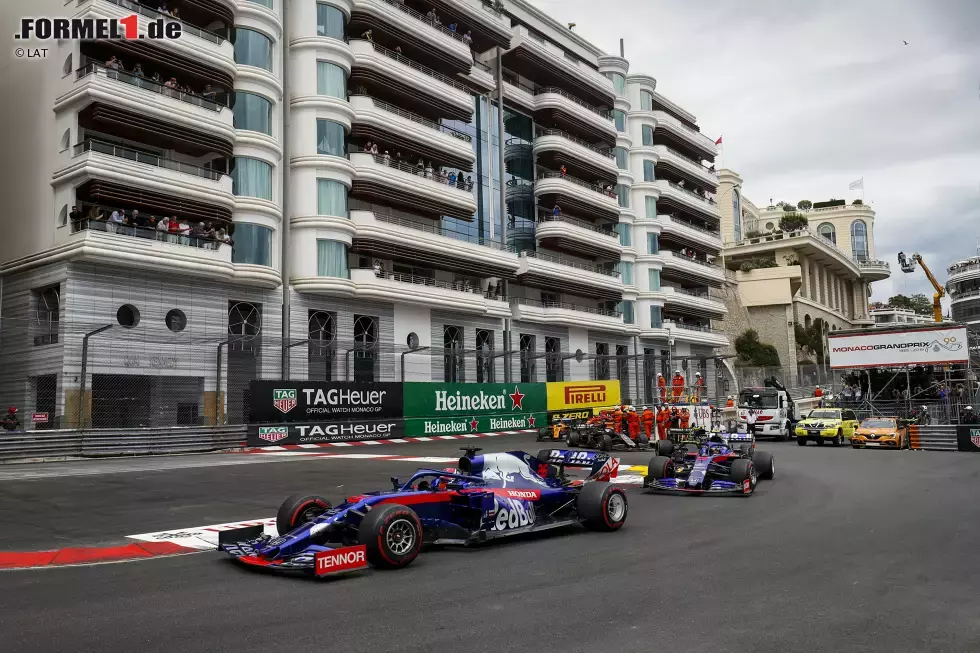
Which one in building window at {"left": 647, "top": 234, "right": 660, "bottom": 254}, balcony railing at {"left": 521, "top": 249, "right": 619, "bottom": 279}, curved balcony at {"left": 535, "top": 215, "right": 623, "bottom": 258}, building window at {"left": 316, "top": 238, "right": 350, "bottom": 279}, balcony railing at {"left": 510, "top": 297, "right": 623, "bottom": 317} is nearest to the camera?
building window at {"left": 316, "top": 238, "right": 350, "bottom": 279}

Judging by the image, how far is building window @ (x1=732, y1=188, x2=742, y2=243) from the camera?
324 ft

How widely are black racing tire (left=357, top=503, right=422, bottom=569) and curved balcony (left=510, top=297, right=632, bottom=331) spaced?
132ft

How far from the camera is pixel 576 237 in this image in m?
53.9

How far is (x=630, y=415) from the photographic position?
28734mm

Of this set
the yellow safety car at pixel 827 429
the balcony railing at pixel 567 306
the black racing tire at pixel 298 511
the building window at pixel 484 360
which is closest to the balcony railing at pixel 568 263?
the balcony railing at pixel 567 306

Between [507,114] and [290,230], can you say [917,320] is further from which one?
[290,230]

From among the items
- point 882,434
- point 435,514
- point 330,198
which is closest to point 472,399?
point 330,198

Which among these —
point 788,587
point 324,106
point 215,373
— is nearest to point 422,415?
point 215,373

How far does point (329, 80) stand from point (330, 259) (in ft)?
28.9

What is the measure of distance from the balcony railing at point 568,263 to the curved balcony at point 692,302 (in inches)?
244

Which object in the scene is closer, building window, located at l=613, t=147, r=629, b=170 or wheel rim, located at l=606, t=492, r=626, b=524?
wheel rim, located at l=606, t=492, r=626, b=524

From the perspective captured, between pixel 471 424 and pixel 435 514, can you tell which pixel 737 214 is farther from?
pixel 435 514

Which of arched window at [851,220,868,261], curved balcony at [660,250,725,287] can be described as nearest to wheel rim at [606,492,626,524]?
curved balcony at [660,250,725,287]

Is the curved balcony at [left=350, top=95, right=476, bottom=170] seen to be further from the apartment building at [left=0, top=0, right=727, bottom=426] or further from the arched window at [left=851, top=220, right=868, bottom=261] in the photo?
the arched window at [left=851, top=220, right=868, bottom=261]
